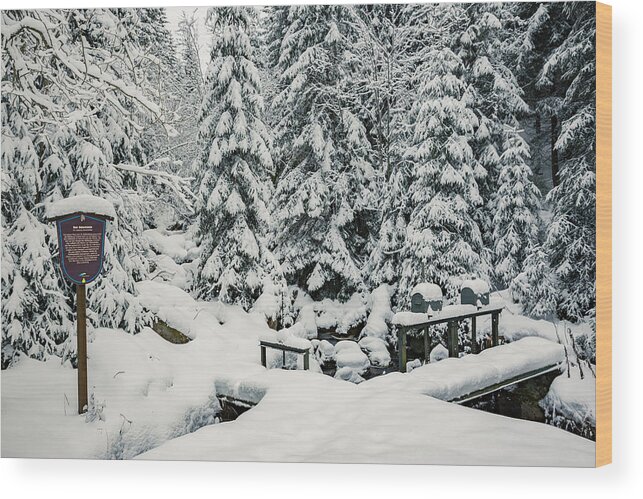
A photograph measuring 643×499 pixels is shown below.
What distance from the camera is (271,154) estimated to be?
530cm

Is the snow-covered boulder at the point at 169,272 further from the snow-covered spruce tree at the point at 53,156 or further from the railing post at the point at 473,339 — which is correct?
the railing post at the point at 473,339

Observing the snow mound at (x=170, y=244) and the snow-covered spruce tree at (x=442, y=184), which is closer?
the snow-covered spruce tree at (x=442, y=184)

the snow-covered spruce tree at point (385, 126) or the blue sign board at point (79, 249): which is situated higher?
the snow-covered spruce tree at point (385, 126)

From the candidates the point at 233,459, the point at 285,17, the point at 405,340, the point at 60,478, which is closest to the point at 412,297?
the point at 405,340

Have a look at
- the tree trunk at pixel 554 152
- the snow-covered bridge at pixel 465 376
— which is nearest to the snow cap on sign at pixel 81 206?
the snow-covered bridge at pixel 465 376

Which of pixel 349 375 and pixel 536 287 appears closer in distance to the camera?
pixel 536 287

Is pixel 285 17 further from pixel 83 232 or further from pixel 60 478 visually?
pixel 60 478

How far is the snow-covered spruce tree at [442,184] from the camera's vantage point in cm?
514

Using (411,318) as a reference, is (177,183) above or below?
above

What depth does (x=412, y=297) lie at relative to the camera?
514cm

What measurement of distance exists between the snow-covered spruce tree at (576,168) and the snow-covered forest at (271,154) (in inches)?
9.4

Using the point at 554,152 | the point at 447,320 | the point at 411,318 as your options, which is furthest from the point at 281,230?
the point at 554,152

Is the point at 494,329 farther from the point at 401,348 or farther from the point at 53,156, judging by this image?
the point at 53,156

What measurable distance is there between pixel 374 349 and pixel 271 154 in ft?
6.69
